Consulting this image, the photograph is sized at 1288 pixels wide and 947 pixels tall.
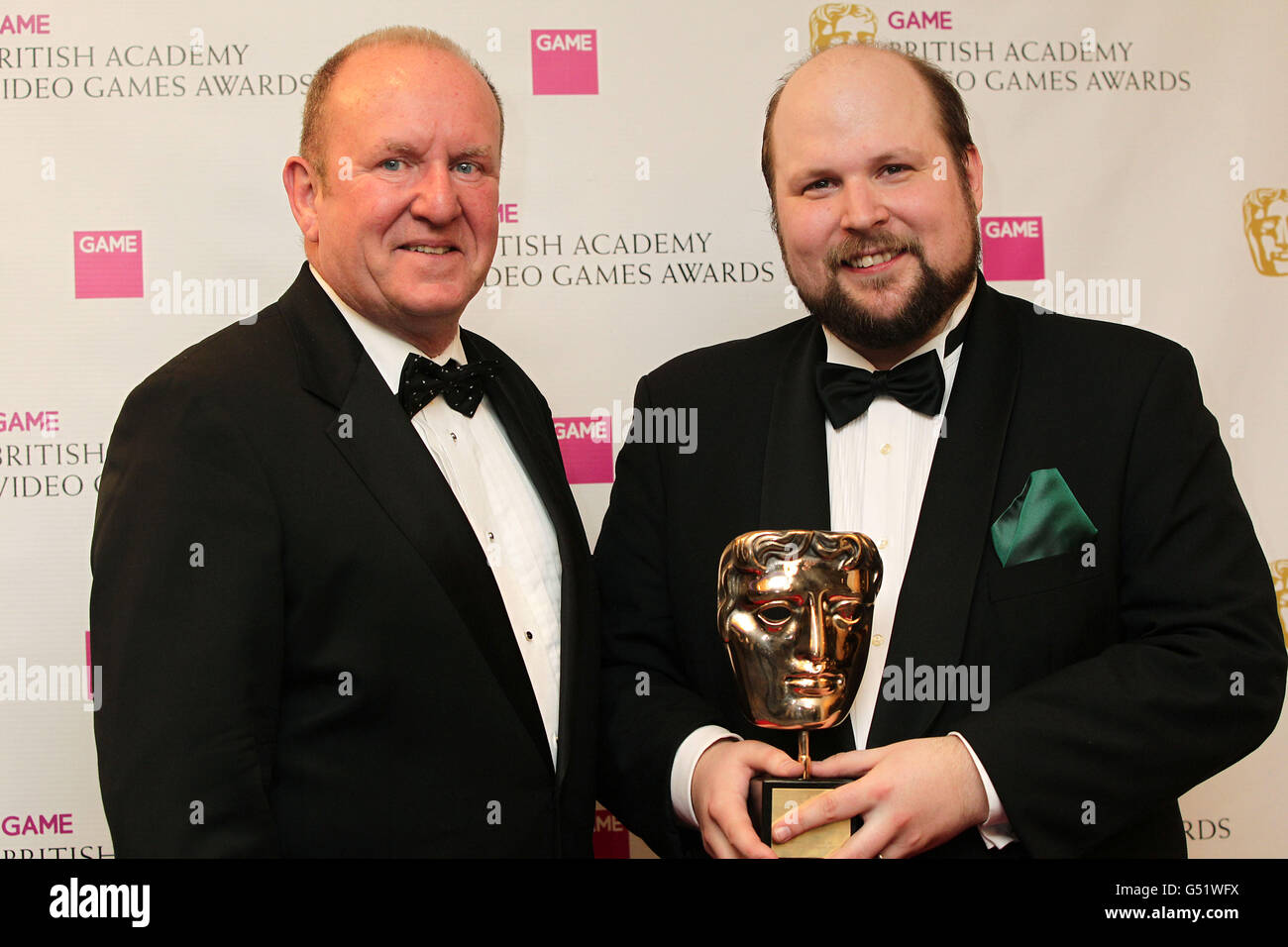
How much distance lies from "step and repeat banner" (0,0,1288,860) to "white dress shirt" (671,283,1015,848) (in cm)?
82

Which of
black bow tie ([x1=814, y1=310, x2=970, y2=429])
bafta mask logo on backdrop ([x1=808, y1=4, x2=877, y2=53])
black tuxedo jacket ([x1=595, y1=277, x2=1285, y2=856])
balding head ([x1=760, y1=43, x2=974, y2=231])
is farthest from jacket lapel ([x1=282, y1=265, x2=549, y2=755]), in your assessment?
bafta mask logo on backdrop ([x1=808, y1=4, x2=877, y2=53])

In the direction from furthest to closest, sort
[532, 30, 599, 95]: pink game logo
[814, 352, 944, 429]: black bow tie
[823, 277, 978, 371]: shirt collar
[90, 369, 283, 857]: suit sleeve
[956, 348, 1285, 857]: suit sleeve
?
[532, 30, 599, 95]: pink game logo < [823, 277, 978, 371]: shirt collar < [814, 352, 944, 429]: black bow tie < [956, 348, 1285, 857]: suit sleeve < [90, 369, 283, 857]: suit sleeve

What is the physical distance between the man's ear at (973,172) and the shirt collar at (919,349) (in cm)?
14

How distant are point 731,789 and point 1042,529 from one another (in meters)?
0.60

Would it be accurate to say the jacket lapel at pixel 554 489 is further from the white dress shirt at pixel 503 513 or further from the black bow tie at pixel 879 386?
the black bow tie at pixel 879 386

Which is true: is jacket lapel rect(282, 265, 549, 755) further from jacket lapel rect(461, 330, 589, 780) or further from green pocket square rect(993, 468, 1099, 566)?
green pocket square rect(993, 468, 1099, 566)

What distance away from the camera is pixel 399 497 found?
165 cm

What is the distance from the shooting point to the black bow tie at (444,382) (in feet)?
5.82

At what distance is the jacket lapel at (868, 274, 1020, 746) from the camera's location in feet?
5.50
